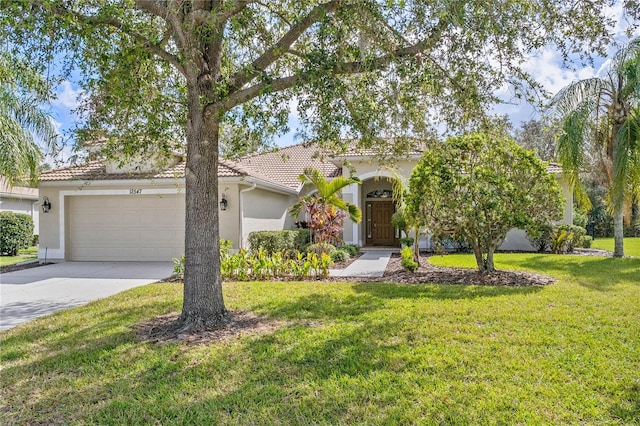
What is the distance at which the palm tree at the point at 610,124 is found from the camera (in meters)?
13.9

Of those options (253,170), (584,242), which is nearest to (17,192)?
(253,170)

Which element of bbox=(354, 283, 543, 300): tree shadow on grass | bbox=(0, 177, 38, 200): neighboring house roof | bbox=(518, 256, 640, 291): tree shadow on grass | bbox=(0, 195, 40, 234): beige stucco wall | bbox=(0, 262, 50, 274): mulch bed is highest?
bbox=(0, 177, 38, 200): neighboring house roof

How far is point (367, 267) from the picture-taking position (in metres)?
13.4

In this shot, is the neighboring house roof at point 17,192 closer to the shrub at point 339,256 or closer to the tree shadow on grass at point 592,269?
the shrub at point 339,256

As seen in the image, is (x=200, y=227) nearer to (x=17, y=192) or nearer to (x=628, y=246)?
(x=628, y=246)

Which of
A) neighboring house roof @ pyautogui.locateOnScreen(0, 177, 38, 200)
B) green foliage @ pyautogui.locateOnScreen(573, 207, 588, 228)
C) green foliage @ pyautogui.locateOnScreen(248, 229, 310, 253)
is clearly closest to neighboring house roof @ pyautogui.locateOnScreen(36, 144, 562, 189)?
green foliage @ pyautogui.locateOnScreen(248, 229, 310, 253)

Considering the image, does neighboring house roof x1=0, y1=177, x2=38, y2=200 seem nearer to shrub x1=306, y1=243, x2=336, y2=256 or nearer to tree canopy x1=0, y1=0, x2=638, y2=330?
shrub x1=306, y1=243, x2=336, y2=256

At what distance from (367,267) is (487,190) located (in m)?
4.79

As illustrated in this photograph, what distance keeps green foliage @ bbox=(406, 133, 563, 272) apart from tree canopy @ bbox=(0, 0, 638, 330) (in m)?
3.00

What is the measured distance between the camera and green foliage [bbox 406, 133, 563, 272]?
10.1 m

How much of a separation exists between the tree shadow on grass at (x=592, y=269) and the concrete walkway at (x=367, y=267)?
456 centimetres

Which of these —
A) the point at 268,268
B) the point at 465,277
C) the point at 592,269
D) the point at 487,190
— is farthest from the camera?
the point at 592,269

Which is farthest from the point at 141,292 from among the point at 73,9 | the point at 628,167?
the point at 628,167

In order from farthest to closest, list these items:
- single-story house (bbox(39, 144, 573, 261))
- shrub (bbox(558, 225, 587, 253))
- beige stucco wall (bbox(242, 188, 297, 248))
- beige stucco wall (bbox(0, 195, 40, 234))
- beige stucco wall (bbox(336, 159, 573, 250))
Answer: beige stucco wall (bbox(0, 195, 40, 234))
beige stucco wall (bbox(336, 159, 573, 250))
shrub (bbox(558, 225, 587, 253))
beige stucco wall (bbox(242, 188, 297, 248))
single-story house (bbox(39, 144, 573, 261))
